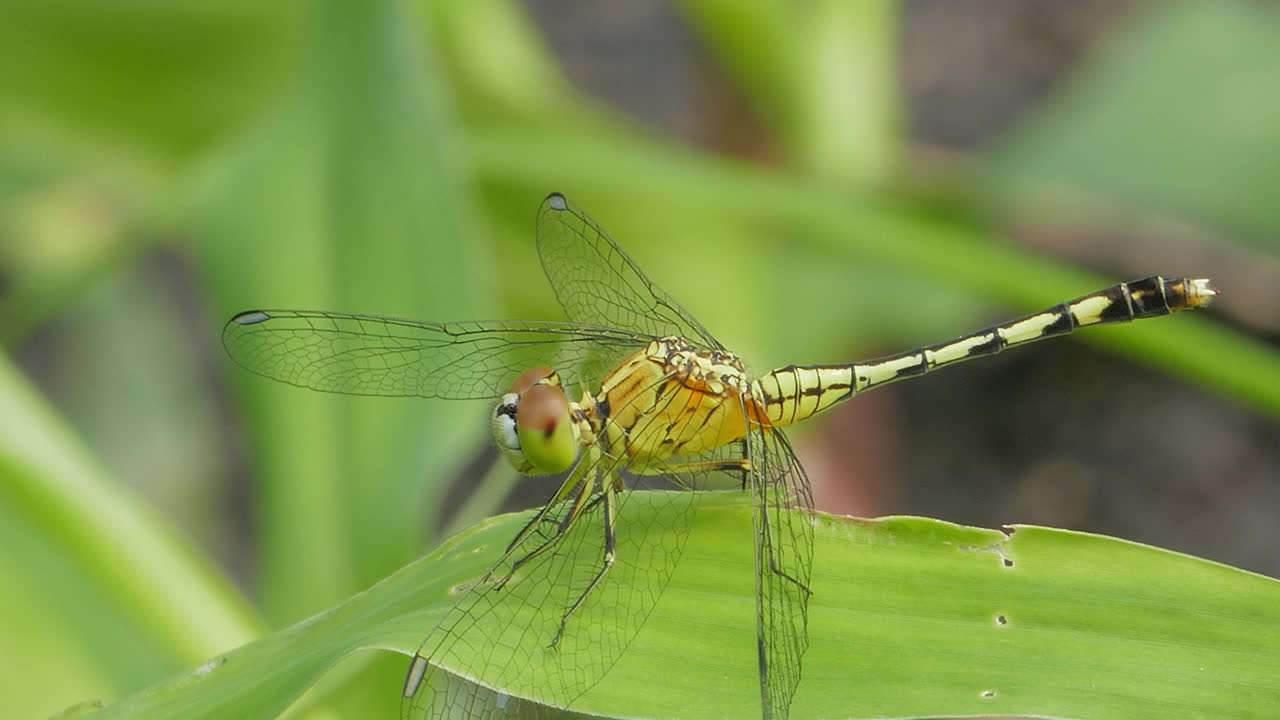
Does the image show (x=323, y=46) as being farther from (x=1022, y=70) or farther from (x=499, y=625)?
(x=1022, y=70)

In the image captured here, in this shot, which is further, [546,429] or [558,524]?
[546,429]

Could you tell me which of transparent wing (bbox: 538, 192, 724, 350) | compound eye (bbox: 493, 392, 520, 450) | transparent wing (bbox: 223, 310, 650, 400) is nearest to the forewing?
compound eye (bbox: 493, 392, 520, 450)

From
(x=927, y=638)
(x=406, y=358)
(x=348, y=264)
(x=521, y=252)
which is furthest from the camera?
(x=521, y=252)

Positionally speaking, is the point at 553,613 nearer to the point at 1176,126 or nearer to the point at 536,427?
the point at 536,427

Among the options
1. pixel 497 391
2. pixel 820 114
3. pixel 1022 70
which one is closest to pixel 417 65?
pixel 497 391

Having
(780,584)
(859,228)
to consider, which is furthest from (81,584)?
(859,228)

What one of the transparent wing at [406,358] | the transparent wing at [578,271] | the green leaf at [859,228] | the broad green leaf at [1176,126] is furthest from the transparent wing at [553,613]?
the broad green leaf at [1176,126]

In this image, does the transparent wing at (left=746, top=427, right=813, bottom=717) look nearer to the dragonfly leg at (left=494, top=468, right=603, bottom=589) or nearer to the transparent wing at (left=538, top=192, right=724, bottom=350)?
the dragonfly leg at (left=494, top=468, right=603, bottom=589)
